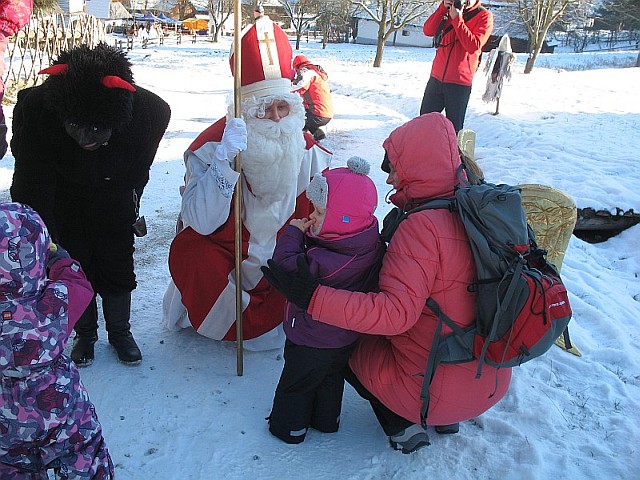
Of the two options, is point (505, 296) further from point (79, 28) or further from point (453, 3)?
point (79, 28)

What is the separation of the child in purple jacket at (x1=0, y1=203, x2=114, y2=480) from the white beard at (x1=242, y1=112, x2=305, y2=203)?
1.22 metres

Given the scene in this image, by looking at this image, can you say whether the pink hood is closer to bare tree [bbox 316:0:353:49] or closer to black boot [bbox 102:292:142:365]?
black boot [bbox 102:292:142:365]

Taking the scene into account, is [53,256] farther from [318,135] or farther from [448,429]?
[318,135]

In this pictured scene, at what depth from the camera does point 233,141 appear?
2566mm

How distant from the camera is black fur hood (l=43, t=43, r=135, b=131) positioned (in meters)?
2.26

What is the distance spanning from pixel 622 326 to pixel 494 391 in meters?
1.97

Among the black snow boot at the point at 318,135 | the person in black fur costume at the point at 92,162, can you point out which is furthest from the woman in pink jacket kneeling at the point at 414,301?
the black snow boot at the point at 318,135

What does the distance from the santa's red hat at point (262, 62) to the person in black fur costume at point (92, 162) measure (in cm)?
46

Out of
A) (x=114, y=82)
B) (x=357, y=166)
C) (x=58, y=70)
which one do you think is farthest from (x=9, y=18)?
(x=357, y=166)

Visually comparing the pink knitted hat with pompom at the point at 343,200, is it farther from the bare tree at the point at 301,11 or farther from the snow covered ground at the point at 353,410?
the bare tree at the point at 301,11

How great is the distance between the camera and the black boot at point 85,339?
9.27 ft

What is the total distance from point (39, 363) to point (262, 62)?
1803mm

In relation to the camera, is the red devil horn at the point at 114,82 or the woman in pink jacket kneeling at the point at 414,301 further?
the red devil horn at the point at 114,82

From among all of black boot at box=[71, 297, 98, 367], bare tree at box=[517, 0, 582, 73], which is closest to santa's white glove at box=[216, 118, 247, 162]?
black boot at box=[71, 297, 98, 367]
